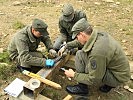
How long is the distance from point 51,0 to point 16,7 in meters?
1.16

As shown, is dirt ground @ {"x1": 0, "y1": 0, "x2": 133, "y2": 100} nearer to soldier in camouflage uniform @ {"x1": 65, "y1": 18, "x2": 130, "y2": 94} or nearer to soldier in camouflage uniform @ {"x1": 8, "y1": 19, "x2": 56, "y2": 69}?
soldier in camouflage uniform @ {"x1": 8, "y1": 19, "x2": 56, "y2": 69}

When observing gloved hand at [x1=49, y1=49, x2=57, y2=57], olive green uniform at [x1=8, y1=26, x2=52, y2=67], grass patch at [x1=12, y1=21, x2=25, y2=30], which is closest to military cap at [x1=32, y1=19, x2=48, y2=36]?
olive green uniform at [x1=8, y1=26, x2=52, y2=67]

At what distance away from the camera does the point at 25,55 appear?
506 centimetres

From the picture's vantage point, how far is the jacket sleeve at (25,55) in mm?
5055

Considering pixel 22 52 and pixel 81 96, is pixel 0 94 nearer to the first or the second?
pixel 22 52

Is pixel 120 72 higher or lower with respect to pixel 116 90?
higher

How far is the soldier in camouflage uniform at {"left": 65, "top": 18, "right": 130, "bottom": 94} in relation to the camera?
422cm

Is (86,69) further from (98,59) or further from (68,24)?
(68,24)

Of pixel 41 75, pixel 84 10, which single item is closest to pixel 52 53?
pixel 41 75

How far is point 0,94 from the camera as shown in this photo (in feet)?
16.5

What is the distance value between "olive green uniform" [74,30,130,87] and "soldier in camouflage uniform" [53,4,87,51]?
3.62ft

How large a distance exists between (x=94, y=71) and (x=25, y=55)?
1386 mm

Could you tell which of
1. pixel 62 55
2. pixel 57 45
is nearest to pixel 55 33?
pixel 57 45

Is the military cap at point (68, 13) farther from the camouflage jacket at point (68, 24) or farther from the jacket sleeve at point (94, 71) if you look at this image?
the jacket sleeve at point (94, 71)
